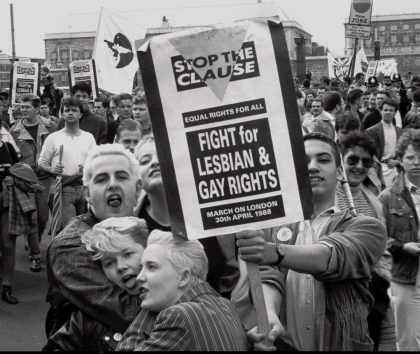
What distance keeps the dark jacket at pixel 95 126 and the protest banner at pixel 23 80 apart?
13.5ft

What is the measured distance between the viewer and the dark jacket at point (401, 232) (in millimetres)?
4785

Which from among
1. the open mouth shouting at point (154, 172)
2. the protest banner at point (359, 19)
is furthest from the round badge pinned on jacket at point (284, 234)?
the protest banner at point (359, 19)

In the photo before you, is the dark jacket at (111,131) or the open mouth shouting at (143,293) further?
the dark jacket at (111,131)

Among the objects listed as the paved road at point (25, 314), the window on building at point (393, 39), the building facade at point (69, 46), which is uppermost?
the building facade at point (69, 46)

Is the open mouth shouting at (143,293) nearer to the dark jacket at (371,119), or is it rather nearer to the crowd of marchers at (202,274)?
the crowd of marchers at (202,274)

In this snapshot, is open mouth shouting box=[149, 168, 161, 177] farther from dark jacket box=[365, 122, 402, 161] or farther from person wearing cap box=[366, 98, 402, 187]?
dark jacket box=[365, 122, 402, 161]

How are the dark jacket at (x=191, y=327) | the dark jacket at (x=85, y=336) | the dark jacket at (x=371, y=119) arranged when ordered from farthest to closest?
the dark jacket at (x=371, y=119)
the dark jacket at (x=85, y=336)
the dark jacket at (x=191, y=327)

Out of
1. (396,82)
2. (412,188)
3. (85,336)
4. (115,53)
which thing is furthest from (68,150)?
(396,82)

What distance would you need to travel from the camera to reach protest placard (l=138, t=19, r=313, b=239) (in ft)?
8.84

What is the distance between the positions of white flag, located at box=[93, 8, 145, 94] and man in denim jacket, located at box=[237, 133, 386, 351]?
8.14 metres

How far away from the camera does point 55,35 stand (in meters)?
96.1

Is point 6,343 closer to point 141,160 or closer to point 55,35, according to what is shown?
point 141,160

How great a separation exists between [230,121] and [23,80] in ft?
37.7

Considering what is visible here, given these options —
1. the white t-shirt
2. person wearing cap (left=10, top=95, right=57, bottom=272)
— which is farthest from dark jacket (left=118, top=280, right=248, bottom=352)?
person wearing cap (left=10, top=95, right=57, bottom=272)
